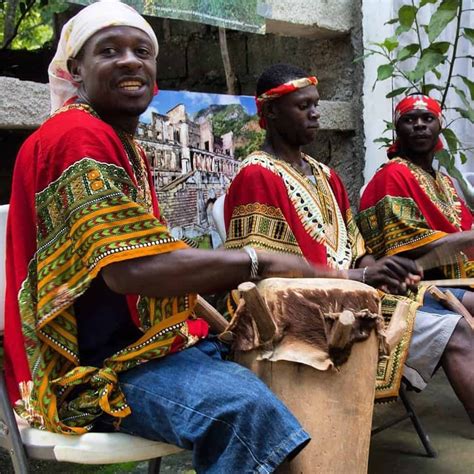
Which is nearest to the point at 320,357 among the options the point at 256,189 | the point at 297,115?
the point at 256,189

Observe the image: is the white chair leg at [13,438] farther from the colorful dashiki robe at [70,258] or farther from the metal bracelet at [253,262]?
the metal bracelet at [253,262]

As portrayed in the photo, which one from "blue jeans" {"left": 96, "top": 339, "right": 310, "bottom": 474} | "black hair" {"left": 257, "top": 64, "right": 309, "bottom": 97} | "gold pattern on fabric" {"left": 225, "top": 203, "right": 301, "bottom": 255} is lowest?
"blue jeans" {"left": 96, "top": 339, "right": 310, "bottom": 474}

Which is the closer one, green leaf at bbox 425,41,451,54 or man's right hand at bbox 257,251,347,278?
man's right hand at bbox 257,251,347,278

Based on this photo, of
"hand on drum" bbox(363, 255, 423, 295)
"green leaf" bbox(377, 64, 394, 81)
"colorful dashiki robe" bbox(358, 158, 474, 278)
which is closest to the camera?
"hand on drum" bbox(363, 255, 423, 295)

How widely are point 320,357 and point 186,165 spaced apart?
1858 mm

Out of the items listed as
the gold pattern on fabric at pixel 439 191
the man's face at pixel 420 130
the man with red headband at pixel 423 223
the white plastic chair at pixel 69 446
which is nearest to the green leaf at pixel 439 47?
the man with red headband at pixel 423 223

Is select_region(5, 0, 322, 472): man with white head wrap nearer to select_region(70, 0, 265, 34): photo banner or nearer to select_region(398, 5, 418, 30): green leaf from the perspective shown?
select_region(70, 0, 265, 34): photo banner

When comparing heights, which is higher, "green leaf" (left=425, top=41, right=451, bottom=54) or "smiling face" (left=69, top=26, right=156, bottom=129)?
"green leaf" (left=425, top=41, right=451, bottom=54)

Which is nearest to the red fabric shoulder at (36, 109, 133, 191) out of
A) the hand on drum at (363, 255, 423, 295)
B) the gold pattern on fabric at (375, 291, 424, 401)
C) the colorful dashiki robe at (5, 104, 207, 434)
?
the colorful dashiki robe at (5, 104, 207, 434)

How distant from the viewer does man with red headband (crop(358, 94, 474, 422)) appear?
2.61 meters

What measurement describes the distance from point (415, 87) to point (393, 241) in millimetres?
1434

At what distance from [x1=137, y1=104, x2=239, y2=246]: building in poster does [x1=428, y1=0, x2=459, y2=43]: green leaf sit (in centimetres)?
124

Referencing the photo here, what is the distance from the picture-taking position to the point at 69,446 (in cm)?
164

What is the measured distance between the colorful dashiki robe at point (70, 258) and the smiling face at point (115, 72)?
77 millimetres
